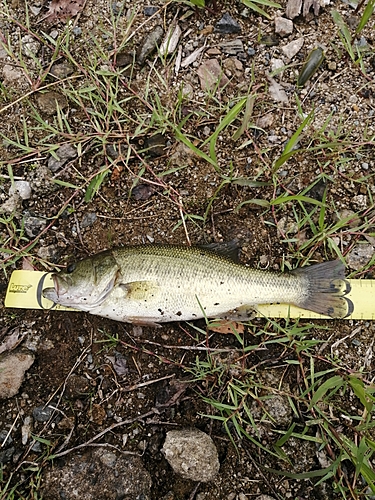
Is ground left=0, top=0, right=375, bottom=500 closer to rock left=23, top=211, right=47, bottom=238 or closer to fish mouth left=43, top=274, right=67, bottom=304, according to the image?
rock left=23, top=211, right=47, bottom=238

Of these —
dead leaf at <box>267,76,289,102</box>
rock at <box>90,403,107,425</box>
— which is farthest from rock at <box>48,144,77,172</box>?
rock at <box>90,403,107,425</box>

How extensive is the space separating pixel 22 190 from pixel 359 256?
3.31 m

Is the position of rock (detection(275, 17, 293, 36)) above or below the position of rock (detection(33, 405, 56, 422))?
above

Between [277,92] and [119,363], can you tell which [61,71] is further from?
[119,363]

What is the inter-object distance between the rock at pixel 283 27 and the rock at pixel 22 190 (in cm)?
299

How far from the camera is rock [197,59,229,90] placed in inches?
159

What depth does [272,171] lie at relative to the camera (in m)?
3.80

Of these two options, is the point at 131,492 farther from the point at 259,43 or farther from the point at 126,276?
the point at 259,43

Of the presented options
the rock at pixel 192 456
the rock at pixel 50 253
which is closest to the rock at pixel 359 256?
the rock at pixel 192 456

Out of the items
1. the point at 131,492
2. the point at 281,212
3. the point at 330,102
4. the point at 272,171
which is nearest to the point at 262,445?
the point at 131,492

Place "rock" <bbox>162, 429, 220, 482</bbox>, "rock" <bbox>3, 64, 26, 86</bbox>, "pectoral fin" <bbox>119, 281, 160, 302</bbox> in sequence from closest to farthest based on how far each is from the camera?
1. "rock" <bbox>162, 429, 220, 482</bbox>
2. "pectoral fin" <bbox>119, 281, 160, 302</bbox>
3. "rock" <bbox>3, 64, 26, 86</bbox>

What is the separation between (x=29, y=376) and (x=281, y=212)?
2.78m

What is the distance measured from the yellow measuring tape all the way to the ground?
0.10 m

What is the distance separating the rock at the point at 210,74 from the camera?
404 centimetres
